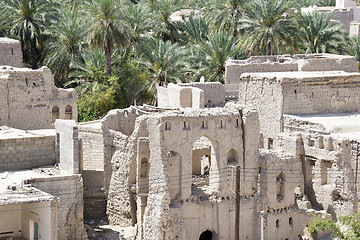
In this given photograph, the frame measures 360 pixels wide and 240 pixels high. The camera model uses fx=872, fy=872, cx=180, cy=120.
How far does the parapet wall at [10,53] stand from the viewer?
39875 mm

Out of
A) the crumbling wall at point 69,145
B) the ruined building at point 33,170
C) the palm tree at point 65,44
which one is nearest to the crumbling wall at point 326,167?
the crumbling wall at point 69,145

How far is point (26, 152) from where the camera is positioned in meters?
30.1

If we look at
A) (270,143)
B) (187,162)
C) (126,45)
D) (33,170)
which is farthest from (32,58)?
(187,162)

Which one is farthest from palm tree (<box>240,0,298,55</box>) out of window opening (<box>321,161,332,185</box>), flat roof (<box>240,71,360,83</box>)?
window opening (<box>321,161,332,185</box>)

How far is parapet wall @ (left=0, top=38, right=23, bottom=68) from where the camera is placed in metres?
39.9

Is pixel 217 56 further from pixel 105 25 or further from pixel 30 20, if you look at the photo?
pixel 30 20

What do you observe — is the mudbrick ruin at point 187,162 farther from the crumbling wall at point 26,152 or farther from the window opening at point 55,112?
the window opening at point 55,112

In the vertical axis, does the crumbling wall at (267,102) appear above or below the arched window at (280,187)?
above

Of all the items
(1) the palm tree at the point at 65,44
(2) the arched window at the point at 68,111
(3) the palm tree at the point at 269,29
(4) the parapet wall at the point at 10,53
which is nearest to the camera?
(2) the arched window at the point at 68,111

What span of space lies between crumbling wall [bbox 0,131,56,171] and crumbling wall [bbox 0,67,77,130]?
198 inches

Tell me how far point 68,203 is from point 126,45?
56.8 feet

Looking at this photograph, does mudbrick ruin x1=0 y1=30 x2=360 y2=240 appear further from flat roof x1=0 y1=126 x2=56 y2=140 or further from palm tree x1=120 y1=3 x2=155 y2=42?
palm tree x1=120 y1=3 x2=155 y2=42

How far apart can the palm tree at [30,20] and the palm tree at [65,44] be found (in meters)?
1.14

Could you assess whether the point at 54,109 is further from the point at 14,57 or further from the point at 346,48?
the point at 346,48
